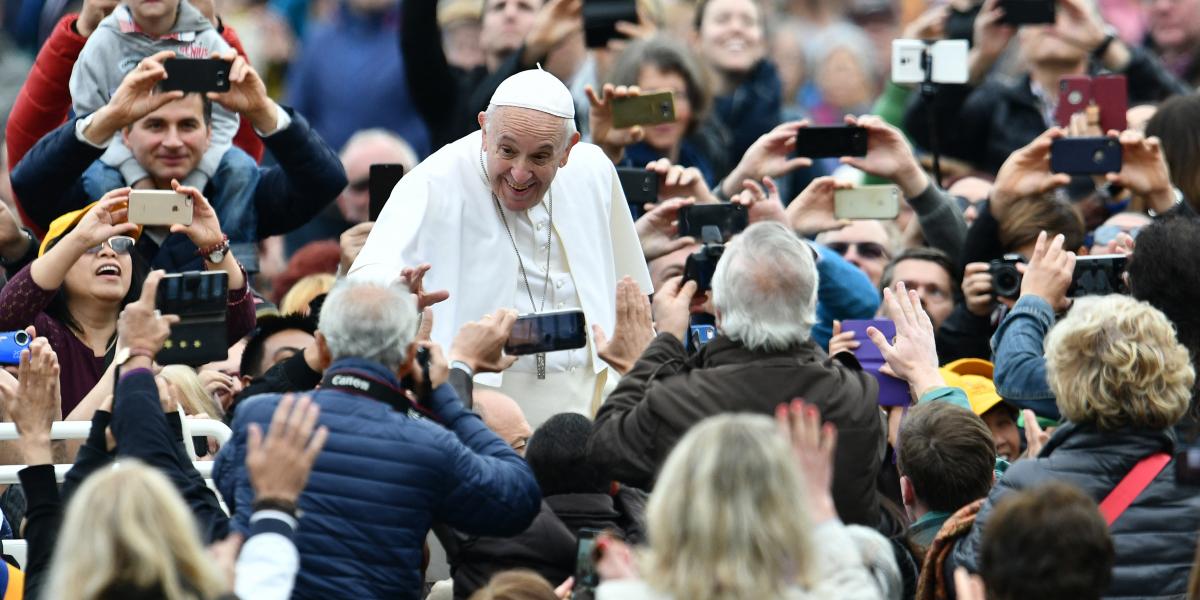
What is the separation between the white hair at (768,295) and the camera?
A: 17.9ft

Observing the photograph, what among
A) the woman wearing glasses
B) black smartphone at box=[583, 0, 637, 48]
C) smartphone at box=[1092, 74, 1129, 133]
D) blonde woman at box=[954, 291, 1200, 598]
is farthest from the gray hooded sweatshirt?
blonde woman at box=[954, 291, 1200, 598]

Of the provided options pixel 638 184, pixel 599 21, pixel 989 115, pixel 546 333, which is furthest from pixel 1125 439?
pixel 989 115

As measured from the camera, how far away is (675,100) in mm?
8844

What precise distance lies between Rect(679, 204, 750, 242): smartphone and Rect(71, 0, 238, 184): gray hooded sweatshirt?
5.89 feet

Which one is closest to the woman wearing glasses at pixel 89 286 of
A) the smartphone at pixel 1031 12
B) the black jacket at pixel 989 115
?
the smartphone at pixel 1031 12

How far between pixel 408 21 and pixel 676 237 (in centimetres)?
237

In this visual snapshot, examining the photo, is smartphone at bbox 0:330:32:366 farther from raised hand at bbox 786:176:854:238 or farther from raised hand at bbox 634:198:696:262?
raised hand at bbox 786:176:854:238

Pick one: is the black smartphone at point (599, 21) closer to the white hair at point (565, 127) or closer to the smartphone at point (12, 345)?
the white hair at point (565, 127)

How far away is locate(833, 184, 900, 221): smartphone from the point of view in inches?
320

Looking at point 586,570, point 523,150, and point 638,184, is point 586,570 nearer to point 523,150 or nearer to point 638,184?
point 523,150

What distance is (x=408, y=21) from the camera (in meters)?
9.57

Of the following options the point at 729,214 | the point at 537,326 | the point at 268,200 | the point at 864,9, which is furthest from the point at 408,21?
the point at 864,9

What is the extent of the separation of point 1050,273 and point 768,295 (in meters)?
1.54

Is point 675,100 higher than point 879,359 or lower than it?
higher
